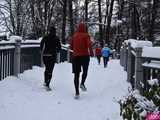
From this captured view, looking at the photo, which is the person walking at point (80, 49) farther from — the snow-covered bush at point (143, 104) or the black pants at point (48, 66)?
the snow-covered bush at point (143, 104)

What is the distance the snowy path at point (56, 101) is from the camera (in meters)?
8.45

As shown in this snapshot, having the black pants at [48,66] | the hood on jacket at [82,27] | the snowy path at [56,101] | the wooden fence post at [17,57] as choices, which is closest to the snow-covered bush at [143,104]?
the snowy path at [56,101]

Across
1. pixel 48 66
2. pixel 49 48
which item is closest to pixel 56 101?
pixel 48 66

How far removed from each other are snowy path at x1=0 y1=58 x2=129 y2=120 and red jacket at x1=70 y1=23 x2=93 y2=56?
3.27 ft

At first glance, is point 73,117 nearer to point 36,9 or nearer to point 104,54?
point 104,54

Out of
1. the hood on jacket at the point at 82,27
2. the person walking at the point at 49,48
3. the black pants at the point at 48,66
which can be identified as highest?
the hood on jacket at the point at 82,27

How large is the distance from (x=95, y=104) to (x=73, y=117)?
1436 millimetres

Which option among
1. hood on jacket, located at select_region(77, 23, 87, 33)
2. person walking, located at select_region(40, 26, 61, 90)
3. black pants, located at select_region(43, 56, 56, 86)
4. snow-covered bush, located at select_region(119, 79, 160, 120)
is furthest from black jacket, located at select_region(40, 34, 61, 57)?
snow-covered bush, located at select_region(119, 79, 160, 120)

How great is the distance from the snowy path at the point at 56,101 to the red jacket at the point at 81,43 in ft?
3.27

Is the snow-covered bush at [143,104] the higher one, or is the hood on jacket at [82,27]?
the hood on jacket at [82,27]

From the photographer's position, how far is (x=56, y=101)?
10.2m

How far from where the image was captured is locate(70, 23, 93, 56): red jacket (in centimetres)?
1107

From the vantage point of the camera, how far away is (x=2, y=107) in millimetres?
9016

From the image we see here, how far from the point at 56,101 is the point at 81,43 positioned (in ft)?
5.49
